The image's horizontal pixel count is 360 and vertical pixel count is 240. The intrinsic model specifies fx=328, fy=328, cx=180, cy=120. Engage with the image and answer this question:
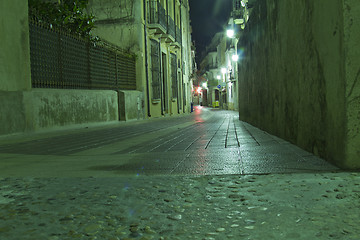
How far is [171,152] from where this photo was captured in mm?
3941

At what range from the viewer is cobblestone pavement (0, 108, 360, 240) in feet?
5.13

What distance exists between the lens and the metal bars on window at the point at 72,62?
7637mm

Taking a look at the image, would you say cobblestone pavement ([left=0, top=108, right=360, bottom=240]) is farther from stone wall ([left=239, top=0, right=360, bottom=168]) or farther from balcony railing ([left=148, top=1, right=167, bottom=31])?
balcony railing ([left=148, top=1, right=167, bottom=31])

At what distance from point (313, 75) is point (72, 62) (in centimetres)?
764

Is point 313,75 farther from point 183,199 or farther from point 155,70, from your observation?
point 155,70

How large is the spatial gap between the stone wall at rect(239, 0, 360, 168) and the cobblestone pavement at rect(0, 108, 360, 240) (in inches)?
9.1

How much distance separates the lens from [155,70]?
16.3 meters

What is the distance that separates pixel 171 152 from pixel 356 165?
2058 mm

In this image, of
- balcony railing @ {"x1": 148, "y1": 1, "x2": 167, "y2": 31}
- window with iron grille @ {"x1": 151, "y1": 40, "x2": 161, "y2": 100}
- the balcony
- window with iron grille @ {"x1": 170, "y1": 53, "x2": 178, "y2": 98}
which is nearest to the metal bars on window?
window with iron grille @ {"x1": 151, "y1": 40, "x2": 161, "y2": 100}

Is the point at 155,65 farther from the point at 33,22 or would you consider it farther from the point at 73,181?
the point at 73,181

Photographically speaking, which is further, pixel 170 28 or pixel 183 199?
pixel 170 28

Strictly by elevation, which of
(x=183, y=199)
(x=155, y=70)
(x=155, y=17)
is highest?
(x=155, y=17)

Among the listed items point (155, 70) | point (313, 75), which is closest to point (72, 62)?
point (155, 70)

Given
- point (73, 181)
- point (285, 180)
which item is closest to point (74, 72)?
point (73, 181)
